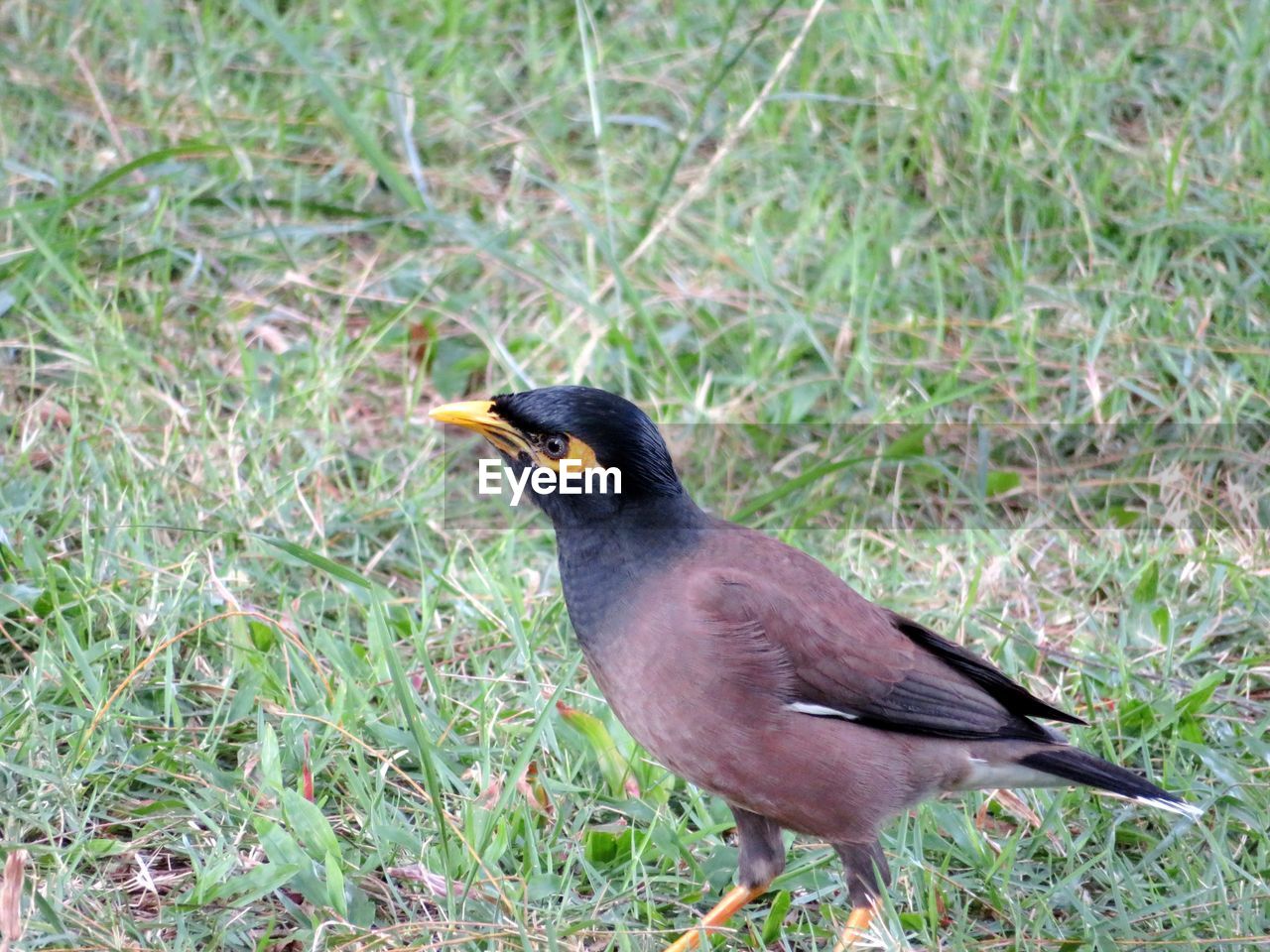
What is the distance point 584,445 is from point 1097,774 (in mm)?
1359

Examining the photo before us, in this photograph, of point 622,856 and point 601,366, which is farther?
point 601,366

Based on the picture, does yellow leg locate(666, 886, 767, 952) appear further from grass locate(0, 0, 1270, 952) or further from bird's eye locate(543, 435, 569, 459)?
bird's eye locate(543, 435, 569, 459)

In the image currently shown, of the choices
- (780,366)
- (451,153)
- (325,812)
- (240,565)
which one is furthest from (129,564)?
(451,153)

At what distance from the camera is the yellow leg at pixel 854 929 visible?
3.24 metres

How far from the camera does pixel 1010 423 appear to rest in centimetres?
553

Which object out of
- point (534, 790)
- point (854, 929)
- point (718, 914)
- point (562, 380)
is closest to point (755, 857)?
point (718, 914)

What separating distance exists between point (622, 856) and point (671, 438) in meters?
Result: 2.10

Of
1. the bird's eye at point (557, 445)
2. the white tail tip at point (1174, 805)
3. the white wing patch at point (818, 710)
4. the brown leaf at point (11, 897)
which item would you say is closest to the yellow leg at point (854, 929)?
the white wing patch at point (818, 710)

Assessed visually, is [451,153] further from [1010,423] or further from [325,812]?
[325,812]

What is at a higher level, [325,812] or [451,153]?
[451,153]

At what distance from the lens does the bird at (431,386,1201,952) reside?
3.28 metres

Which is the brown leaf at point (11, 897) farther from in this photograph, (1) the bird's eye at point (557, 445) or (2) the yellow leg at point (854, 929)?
(2) the yellow leg at point (854, 929)

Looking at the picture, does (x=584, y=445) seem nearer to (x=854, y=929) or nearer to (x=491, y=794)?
(x=491, y=794)

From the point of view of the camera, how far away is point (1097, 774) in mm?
3426
